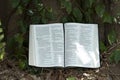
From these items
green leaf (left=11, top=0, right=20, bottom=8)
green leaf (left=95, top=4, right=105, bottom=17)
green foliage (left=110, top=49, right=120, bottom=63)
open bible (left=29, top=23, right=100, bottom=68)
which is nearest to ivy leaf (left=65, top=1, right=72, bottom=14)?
open bible (left=29, top=23, right=100, bottom=68)

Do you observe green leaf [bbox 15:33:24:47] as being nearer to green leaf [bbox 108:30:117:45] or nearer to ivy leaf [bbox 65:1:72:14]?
ivy leaf [bbox 65:1:72:14]

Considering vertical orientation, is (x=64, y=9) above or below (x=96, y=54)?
above

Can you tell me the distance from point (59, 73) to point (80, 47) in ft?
0.79

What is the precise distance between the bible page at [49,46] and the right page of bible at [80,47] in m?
0.05

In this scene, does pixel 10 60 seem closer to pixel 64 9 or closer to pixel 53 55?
pixel 53 55

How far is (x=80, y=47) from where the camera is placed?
7.84 ft

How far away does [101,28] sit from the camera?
2555 millimetres

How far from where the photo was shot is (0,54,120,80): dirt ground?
230cm

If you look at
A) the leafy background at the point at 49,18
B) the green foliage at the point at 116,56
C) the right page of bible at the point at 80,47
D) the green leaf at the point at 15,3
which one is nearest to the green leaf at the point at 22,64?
the leafy background at the point at 49,18

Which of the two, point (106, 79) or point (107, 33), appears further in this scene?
point (107, 33)

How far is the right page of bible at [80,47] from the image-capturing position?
2.38 meters

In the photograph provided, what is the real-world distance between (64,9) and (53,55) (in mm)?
370

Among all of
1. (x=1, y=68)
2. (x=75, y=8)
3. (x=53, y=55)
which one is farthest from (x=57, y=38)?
(x=1, y=68)

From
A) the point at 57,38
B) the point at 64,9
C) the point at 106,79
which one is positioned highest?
the point at 64,9
